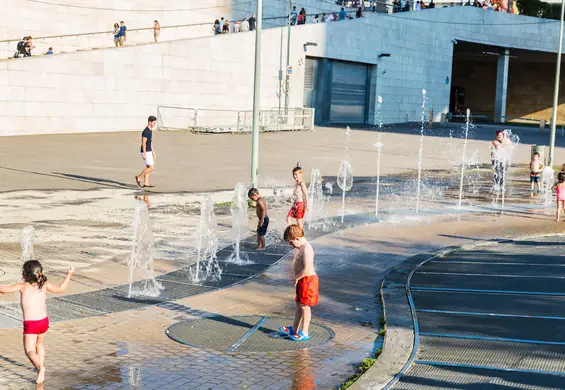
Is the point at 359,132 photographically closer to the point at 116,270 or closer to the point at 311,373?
the point at 116,270

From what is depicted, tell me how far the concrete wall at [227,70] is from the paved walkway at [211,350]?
2502 cm

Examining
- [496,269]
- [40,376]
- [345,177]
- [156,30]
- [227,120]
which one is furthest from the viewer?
[227,120]

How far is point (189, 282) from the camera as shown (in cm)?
1099

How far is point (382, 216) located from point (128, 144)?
1707 centimetres

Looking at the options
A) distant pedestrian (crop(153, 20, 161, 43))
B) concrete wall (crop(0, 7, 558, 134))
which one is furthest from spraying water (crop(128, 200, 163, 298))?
distant pedestrian (crop(153, 20, 161, 43))

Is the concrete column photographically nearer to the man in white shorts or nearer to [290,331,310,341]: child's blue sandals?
the man in white shorts

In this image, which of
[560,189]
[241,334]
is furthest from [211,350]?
[560,189]

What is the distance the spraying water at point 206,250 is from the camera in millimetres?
11480

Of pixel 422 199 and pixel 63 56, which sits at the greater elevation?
pixel 63 56

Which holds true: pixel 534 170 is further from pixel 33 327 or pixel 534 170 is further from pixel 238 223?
pixel 33 327

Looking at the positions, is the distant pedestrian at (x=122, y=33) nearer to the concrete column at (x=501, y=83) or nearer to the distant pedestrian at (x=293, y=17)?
the distant pedestrian at (x=293, y=17)

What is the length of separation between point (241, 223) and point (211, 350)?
8.15 meters

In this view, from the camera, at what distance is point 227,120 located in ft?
143

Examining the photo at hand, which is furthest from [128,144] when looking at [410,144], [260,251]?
[260,251]
